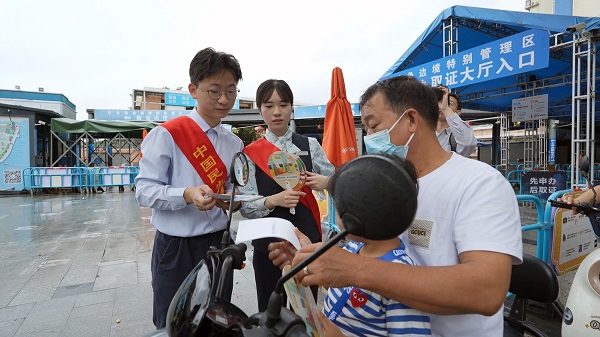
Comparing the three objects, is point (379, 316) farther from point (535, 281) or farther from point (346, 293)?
point (535, 281)

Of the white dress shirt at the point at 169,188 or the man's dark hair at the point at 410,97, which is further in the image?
the white dress shirt at the point at 169,188

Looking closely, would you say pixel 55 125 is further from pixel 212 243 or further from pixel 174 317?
pixel 174 317

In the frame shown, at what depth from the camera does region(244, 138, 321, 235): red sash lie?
87.1 inches

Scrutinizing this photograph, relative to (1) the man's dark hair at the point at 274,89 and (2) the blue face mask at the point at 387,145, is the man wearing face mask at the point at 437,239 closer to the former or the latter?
(2) the blue face mask at the point at 387,145

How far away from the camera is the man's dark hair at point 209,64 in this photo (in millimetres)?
1847

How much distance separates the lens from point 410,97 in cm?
119

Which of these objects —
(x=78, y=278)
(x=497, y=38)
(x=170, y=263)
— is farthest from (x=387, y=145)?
(x=497, y=38)

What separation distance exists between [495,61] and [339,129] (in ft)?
17.1

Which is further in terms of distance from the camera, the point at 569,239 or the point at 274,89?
the point at 569,239

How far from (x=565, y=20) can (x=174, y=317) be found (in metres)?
8.96

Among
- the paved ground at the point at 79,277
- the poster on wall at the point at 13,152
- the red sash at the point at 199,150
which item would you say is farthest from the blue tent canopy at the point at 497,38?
the poster on wall at the point at 13,152

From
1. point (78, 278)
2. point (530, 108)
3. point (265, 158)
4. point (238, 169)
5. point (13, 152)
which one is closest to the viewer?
point (238, 169)

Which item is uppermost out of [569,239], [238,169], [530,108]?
[530,108]

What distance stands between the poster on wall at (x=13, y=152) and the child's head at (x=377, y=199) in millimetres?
15347
